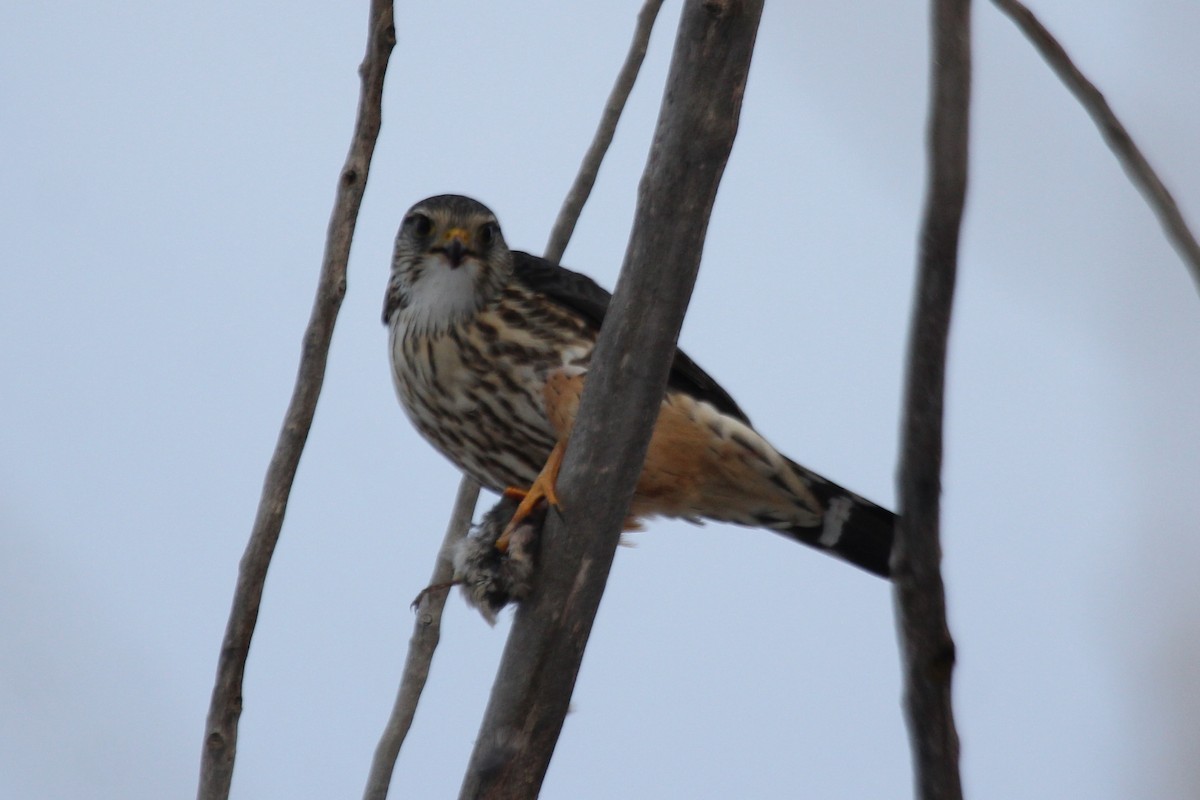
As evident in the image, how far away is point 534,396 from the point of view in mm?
2904

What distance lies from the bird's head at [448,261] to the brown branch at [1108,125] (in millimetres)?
1688

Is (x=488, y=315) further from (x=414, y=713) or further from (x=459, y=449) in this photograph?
(x=414, y=713)

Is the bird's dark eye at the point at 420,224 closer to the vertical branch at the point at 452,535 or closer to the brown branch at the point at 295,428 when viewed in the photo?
the vertical branch at the point at 452,535

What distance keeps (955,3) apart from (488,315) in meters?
1.82

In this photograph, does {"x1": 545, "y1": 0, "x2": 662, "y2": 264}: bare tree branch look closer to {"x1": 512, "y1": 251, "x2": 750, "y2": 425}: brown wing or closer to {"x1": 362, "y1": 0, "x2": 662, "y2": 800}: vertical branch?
{"x1": 362, "y1": 0, "x2": 662, "y2": 800}: vertical branch

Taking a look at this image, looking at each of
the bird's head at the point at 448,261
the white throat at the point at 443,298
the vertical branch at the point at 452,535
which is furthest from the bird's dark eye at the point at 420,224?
the vertical branch at the point at 452,535

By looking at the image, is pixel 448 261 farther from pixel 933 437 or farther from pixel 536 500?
pixel 933 437

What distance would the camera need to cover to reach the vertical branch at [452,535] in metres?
2.24

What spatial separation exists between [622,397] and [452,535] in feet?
2.98

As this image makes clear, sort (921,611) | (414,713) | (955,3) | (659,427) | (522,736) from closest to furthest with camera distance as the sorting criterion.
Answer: (955,3) → (921,611) → (522,736) → (414,713) → (659,427)

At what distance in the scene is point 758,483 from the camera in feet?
10.1

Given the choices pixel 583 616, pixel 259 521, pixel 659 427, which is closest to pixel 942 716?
pixel 583 616

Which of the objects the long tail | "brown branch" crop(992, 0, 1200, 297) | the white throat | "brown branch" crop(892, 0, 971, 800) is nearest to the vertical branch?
the white throat

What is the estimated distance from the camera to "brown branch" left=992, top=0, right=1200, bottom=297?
1405mm
